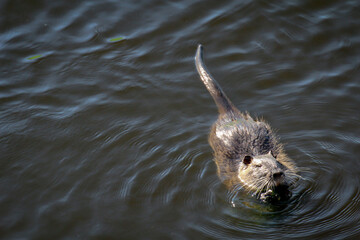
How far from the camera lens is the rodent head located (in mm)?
4348

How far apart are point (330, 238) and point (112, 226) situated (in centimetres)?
219

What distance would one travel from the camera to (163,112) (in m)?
5.74

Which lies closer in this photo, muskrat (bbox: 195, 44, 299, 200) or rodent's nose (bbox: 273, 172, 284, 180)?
rodent's nose (bbox: 273, 172, 284, 180)

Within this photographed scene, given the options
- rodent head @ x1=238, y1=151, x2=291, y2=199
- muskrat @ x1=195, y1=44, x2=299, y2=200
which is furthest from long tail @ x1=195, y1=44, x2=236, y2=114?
rodent head @ x1=238, y1=151, x2=291, y2=199

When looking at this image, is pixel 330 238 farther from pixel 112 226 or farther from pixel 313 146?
pixel 112 226

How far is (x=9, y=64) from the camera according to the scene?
6750 mm

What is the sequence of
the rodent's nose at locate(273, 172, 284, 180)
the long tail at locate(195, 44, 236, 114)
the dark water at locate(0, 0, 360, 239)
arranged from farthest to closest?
the long tail at locate(195, 44, 236, 114) < the dark water at locate(0, 0, 360, 239) < the rodent's nose at locate(273, 172, 284, 180)

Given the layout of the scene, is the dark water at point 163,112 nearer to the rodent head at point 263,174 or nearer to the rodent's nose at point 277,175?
the rodent head at point 263,174

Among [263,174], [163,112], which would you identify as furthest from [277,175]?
[163,112]

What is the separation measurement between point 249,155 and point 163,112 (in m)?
1.55

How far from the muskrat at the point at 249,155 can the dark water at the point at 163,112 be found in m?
0.14

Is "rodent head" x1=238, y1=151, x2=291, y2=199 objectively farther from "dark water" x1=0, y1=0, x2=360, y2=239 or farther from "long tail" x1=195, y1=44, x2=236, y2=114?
"long tail" x1=195, y1=44, x2=236, y2=114

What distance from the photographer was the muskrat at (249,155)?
4449 millimetres

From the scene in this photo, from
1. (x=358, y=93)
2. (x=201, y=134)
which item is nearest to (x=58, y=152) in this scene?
(x=201, y=134)
